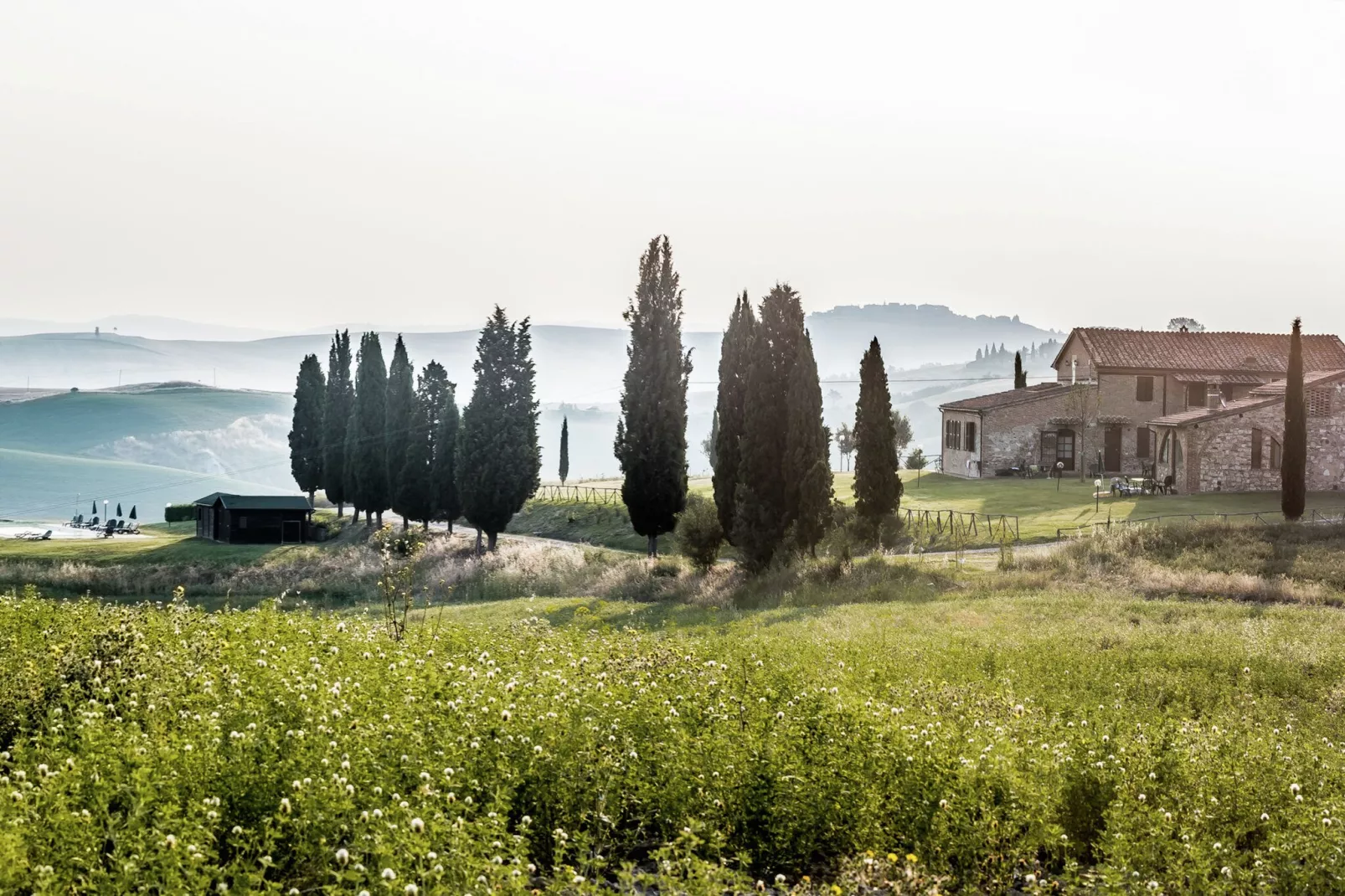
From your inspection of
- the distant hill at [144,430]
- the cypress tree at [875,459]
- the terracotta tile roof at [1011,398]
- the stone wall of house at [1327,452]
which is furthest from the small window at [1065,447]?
the distant hill at [144,430]

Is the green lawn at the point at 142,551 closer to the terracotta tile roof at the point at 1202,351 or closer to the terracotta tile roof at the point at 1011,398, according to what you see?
the terracotta tile roof at the point at 1011,398

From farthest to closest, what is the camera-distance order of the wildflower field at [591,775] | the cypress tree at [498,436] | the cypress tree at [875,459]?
the cypress tree at [498,436] < the cypress tree at [875,459] < the wildflower field at [591,775]

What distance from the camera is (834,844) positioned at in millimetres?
8055

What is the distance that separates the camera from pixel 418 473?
51.9 m

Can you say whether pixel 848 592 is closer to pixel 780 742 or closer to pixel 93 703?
pixel 780 742

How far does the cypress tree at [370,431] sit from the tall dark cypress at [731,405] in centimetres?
2589

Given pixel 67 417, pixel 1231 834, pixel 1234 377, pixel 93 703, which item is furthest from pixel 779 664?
pixel 67 417

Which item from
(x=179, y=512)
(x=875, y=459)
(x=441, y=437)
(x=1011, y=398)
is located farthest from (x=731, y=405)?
(x=179, y=512)

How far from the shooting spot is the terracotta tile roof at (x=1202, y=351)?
57875mm

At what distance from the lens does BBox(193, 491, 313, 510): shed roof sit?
52344mm

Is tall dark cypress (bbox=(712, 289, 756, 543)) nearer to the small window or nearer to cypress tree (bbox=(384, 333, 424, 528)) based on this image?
cypress tree (bbox=(384, 333, 424, 528))

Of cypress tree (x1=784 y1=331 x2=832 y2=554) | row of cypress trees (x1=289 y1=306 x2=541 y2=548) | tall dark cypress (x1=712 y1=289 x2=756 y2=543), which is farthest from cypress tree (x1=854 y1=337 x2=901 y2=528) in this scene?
row of cypress trees (x1=289 y1=306 x2=541 y2=548)

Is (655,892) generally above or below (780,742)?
below

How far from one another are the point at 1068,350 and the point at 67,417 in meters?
170
